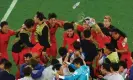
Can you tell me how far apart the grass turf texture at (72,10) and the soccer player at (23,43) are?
122 inches

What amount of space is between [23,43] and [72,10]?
4.41 m

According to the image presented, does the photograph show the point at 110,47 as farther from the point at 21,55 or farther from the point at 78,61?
the point at 21,55

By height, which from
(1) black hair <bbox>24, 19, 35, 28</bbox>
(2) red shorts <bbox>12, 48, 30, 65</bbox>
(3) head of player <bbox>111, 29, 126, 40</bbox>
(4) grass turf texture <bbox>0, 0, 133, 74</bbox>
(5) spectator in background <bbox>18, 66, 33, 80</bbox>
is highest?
Result: (4) grass turf texture <bbox>0, 0, 133, 74</bbox>

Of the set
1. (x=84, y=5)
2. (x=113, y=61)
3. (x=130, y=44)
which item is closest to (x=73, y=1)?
(x=84, y=5)

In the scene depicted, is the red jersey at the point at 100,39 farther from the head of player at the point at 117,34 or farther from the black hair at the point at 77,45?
the black hair at the point at 77,45

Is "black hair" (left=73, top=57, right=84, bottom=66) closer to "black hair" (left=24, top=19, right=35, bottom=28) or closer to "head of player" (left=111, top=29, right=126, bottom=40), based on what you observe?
"head of player" (left=111, top=29, right=126, bottom=40)

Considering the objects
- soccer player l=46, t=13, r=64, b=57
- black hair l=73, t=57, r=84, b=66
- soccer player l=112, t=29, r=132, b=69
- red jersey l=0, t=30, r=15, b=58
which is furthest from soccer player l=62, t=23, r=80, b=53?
red jersey l=0, t=30, r=15, b=58

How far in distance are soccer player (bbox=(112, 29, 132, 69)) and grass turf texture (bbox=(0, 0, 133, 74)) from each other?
304cm

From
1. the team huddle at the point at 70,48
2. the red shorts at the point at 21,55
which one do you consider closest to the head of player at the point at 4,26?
the team huddle at the point at 70,48

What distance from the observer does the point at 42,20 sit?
400 inches

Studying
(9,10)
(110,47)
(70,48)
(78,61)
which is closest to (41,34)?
(70,48)

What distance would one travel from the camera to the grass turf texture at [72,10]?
13344 mm

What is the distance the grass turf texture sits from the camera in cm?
1334

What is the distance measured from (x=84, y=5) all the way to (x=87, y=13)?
59cm
